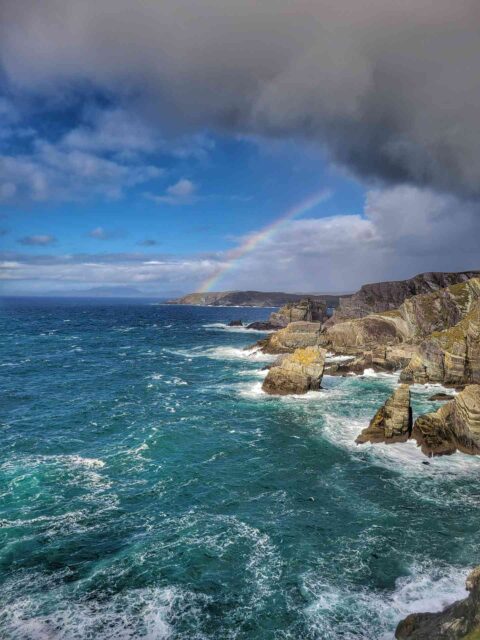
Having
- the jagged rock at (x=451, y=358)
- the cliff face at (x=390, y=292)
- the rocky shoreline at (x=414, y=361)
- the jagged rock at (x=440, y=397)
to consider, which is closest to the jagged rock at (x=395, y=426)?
the rocky shoreline at (x=414, y=361)

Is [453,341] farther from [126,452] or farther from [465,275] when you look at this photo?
[465,275]

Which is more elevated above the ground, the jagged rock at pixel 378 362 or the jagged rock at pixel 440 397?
the jagged rock at pixel 378 362

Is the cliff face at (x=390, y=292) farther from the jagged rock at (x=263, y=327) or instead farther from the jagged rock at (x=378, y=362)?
the jagged rock at (x=378, y=362)

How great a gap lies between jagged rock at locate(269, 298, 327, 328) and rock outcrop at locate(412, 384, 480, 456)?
385 feet

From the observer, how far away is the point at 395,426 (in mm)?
47094

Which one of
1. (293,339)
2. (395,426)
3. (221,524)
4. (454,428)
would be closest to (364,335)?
(293,339)

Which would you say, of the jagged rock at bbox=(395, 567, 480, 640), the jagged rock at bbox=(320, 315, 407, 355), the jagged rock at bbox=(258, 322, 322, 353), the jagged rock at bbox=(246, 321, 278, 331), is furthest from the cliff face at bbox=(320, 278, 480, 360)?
the jagged rock at bbox=(395, 567, 480, 640)

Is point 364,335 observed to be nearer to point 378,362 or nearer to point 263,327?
point 378,362

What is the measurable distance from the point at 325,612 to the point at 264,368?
66.7 meters

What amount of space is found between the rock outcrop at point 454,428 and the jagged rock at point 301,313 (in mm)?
117410

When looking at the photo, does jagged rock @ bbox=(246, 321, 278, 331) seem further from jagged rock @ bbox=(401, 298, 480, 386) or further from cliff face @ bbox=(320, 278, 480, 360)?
jagged rock @ bbox=(401, 298, 480, 386)

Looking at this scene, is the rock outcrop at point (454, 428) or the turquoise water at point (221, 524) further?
the rock outcrop at point (454, 428)

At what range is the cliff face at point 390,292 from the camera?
152000mm

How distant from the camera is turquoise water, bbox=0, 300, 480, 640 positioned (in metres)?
23.1
